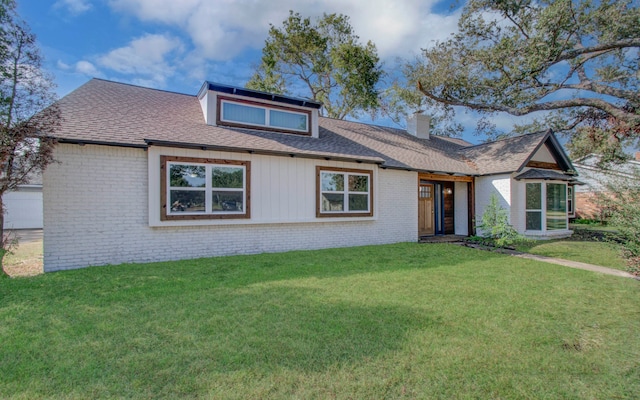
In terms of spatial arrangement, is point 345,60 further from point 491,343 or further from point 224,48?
point 491,343

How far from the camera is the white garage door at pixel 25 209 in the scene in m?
17.8

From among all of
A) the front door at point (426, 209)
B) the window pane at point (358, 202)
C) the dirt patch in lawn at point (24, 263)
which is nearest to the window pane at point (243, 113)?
the window pane at point (358, 202)

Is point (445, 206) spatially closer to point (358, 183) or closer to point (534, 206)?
point (534, 206)

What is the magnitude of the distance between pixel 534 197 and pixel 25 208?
89.4 ft

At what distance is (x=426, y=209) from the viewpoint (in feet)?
45.6

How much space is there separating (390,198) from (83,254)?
9352 millimetres

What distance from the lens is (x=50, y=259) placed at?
666 centimetres

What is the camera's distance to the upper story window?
9.85 m

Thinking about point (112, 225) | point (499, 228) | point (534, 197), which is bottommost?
point (499, 228)

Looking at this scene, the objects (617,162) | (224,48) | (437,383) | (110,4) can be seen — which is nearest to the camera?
(437,383)

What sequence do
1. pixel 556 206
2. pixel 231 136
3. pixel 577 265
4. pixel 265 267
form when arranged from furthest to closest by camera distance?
pixel 556 206
pixel 231 136
pixel 577 265
pixel 265 267

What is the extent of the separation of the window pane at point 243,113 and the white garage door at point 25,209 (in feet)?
54.0

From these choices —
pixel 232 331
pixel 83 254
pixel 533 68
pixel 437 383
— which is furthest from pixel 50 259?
pixel 533 68

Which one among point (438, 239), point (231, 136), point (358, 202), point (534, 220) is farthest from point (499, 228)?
point (231, 136)
